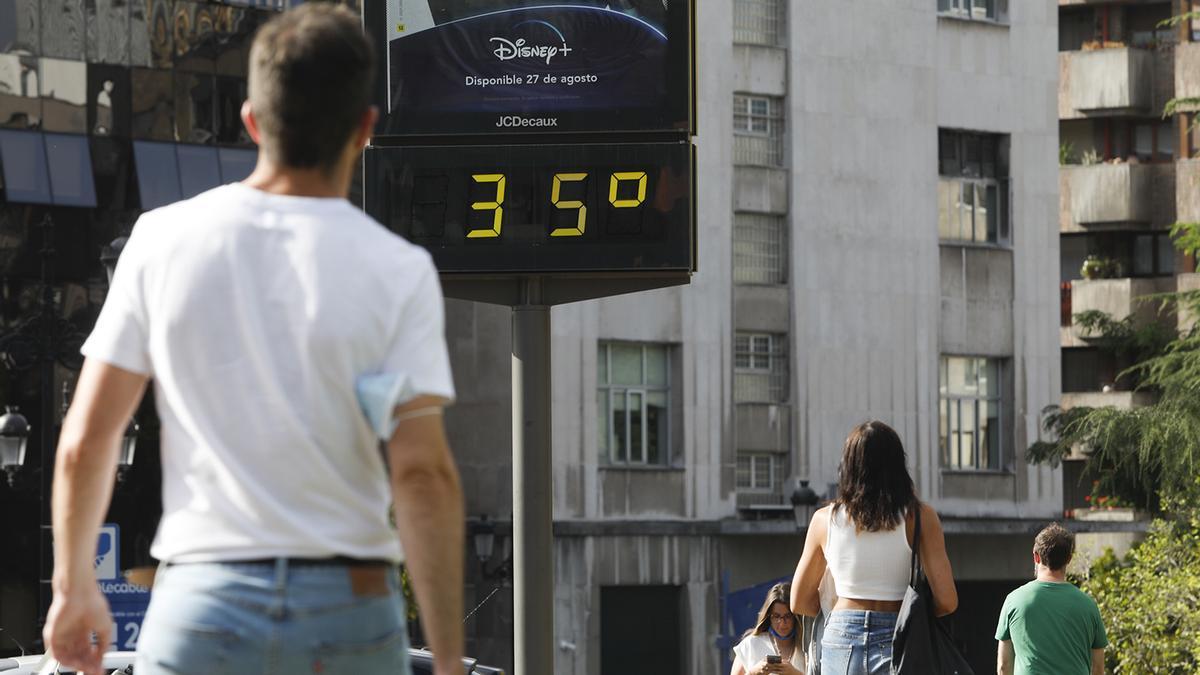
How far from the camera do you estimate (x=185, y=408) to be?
394 centimetres

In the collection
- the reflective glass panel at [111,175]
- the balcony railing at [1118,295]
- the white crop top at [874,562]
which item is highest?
the reflective glass panel at [111,175]

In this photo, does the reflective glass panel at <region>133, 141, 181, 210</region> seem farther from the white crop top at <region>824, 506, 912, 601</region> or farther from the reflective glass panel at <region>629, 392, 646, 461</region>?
the white crop top at <region>824, 506, 912, 601</region>

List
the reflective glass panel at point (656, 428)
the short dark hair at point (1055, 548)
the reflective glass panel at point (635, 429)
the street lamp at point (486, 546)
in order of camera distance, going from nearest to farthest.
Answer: the short dark hair at point (1055, 548)
the street lamp at point (486, 546)
the reflective glass panel at point (635, 429)
the reflective glass panel at point (656, 428)

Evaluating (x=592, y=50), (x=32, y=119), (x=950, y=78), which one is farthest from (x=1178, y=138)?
(x=592, y=50)

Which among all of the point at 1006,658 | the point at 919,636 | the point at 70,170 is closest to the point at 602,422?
the point at 70,170

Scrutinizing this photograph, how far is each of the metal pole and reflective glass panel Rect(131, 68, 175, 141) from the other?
83.6ft

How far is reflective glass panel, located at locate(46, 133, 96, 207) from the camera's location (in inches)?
1433

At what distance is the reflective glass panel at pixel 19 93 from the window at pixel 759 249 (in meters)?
13.4

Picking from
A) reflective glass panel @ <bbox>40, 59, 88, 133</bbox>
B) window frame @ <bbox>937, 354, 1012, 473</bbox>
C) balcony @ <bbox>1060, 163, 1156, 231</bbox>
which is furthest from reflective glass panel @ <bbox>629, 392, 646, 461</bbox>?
balcony @ <bbox>1060, 163, 1156, 231</bbox>

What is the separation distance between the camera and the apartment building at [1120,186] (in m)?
56.9

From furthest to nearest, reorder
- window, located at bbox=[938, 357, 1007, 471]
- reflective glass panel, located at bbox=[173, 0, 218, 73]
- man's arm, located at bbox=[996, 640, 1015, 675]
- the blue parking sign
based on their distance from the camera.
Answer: window, located at bbox=[938, 357, 1007, 471] → reflective glass panel, located at bbox=[173, 0, 218, 73] → the blue parking sign → man's arm, located at bbox=[996, 640, 1015, 675]

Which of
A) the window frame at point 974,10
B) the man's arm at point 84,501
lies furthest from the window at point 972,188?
the man's arm at point 84,501

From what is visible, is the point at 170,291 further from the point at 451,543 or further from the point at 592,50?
the point at 592,50

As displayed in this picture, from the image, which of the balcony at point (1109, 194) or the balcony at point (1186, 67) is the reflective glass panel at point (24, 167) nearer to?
the balcony at point (1109, 194)
